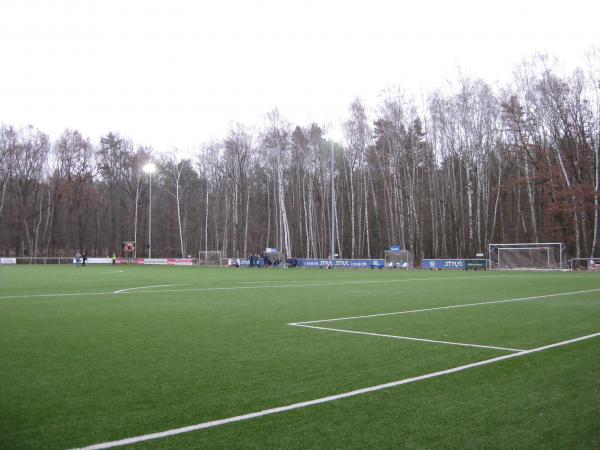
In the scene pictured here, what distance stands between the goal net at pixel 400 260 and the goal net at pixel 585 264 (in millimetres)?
13230

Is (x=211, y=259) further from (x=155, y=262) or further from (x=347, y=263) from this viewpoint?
(x=347, y=263)

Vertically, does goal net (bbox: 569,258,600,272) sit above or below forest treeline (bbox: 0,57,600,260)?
below

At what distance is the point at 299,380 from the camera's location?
570 cm

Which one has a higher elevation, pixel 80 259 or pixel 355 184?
pixel 355 184

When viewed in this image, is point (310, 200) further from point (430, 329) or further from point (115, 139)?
point (430, 329)

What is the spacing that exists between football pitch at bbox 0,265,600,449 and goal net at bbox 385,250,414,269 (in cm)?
3602

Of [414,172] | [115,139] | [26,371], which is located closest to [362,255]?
[414,172]

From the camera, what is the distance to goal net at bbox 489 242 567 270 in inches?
1578

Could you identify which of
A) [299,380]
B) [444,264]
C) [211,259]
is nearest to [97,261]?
[211,259]

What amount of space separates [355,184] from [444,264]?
22.7 metres

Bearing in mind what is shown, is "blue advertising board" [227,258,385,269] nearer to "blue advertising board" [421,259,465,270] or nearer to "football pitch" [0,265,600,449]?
"blue advertising board" [421,259,465,270]

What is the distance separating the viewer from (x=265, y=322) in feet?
34.1

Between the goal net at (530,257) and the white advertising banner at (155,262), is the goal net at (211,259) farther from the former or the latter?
the goal net at (530,257)

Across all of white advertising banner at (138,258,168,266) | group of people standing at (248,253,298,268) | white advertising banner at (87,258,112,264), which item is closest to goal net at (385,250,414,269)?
group of people standing at (248,253,298,268)
